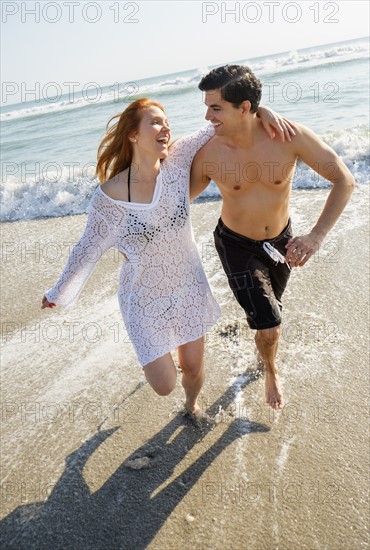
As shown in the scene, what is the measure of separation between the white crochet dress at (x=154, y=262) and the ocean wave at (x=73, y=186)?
196 inches

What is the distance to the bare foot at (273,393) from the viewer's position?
10.3 feet

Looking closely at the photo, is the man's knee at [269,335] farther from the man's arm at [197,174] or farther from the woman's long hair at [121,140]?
the woman's long hair at [121,140]

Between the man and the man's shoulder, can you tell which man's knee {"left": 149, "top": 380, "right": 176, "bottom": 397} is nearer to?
the man

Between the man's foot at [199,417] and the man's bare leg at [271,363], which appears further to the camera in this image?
the man's foot at [199,417]

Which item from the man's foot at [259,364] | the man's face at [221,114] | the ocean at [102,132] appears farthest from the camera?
the ocean at [102,132]

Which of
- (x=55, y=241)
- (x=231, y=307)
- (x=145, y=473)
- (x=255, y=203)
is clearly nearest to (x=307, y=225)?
(x=231, y=307)

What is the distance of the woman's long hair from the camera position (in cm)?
287

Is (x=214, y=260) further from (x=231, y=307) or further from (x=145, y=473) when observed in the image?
(x=145, y=473)

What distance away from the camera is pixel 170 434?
3.27 meters

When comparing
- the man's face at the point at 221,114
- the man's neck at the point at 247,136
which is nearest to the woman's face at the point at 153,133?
the man's face at the point at 221,114

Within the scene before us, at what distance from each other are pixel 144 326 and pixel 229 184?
106 centimetres

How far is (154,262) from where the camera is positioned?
2.96 metres

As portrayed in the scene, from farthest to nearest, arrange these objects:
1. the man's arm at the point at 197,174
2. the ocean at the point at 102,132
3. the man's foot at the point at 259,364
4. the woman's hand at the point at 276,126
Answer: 1. the ocean at the point at 102,132
2. the man's foot at the point at 259,364
3. the man's arm at the point at 197,174
4. the woman's hand at the point at 276,126

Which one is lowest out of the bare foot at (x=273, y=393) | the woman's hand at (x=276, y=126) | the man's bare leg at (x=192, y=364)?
the bare foot at (x=273, y=393)
